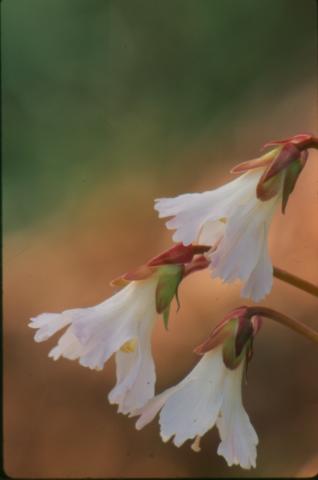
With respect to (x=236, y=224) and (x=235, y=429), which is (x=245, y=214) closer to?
(x=236, y=224)

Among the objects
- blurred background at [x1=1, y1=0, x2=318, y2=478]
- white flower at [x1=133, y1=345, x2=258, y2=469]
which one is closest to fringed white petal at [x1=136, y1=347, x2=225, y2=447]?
white flower at [x1=133, y1=345, x2=258, y2=469]

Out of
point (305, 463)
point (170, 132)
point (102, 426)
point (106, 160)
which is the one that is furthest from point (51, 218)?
point (305, 463)

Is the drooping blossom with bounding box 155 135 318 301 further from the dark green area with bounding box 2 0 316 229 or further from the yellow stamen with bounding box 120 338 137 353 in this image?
the dark green area with bounding box 2 0 316 229

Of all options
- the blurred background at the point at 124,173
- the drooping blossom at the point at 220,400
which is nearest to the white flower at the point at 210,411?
the drooping blossom at the point at 220,400

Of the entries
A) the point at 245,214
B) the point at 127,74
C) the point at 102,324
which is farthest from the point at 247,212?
the point at 127,74

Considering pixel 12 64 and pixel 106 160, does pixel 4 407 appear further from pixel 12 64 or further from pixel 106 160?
pixel 12 64

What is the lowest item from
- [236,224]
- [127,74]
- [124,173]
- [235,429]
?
[235,429]
